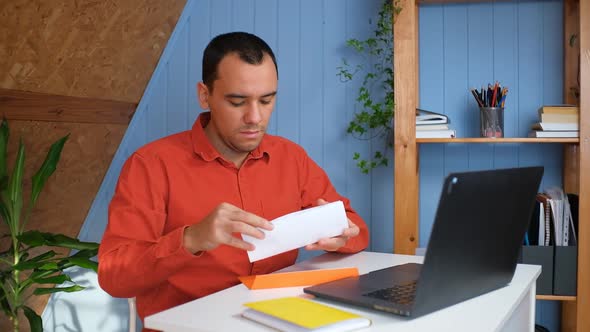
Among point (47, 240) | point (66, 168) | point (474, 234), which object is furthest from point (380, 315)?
point (66, 168)

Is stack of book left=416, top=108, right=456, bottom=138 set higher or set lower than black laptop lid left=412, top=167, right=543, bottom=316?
higher

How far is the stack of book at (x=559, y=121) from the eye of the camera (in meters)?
2.61

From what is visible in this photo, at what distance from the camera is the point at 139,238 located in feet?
5.92

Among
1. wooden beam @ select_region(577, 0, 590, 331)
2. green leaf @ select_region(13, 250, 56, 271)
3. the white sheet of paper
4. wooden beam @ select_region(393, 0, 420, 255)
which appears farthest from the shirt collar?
wooden beam @ select_region(577, 0, 590, 331)

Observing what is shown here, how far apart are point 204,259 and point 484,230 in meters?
0.89

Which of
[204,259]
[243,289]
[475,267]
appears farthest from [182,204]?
[475,267]

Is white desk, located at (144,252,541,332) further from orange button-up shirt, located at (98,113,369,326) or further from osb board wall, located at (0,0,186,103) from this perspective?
osb board wall, located at (0,0,186,103)

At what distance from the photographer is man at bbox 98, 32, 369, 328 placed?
5.85ft

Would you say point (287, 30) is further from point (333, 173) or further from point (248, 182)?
point (248, 182)

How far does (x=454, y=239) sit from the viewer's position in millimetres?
1313

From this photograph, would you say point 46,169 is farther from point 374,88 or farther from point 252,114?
point 374,88

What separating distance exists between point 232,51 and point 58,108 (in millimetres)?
1083

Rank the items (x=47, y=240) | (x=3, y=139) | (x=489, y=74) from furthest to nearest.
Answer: (x=489, y=74), (x=47, y=240), (x=3, y=139)

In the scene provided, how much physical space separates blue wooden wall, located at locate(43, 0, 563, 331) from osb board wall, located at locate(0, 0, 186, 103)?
19cm
